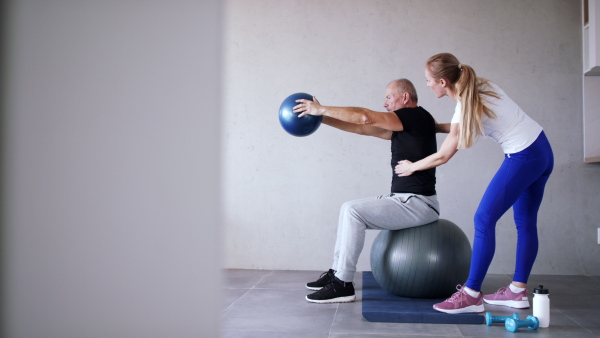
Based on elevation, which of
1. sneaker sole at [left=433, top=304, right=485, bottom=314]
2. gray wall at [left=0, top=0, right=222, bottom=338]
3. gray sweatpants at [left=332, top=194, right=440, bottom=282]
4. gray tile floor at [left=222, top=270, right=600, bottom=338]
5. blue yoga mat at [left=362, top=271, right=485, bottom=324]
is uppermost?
gray wall at [left=0, top=0, right=222, bottom=338]

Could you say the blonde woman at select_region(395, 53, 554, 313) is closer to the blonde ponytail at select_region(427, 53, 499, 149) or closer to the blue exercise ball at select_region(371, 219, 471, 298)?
the blonde ponytail at select_region(427, 53, 499, 149)

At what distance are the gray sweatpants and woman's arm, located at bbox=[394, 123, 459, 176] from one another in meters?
0.14

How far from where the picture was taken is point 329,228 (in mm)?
3920

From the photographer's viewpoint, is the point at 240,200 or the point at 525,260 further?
the point at 240,200

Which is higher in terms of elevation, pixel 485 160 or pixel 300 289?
pixel 485 160

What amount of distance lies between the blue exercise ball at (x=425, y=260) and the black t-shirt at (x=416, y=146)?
0.22 m

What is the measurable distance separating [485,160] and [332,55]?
1375 mm

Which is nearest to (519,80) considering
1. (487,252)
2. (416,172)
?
(416,172)

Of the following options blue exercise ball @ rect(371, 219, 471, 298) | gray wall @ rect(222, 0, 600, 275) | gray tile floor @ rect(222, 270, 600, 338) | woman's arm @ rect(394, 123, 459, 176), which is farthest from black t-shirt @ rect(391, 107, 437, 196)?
gray wall @ rect(222, 0, 600, 275)

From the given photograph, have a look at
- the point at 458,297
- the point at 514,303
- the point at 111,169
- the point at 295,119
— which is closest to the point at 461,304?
the point at 458,297

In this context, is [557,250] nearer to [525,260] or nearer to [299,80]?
[525,260]

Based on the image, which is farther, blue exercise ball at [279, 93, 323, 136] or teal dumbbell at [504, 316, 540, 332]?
blue exercise ball at [279, 93, 323, 136]

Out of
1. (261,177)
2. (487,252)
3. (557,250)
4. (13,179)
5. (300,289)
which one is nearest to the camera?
(13,179)

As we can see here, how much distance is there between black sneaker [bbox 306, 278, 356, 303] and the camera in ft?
8.89
